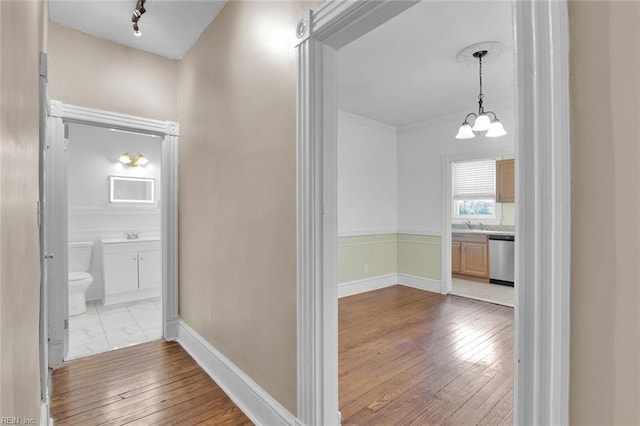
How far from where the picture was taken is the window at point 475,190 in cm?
625

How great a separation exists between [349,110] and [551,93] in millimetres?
4029

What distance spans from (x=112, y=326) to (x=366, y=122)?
4256 millimetres

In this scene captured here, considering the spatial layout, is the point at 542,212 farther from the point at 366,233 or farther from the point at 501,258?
the point at 501,258

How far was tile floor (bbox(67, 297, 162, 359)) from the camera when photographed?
2943 millimetres

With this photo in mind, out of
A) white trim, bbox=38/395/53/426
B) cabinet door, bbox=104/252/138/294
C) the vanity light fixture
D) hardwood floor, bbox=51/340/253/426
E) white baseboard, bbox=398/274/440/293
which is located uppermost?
the vanity light fixture

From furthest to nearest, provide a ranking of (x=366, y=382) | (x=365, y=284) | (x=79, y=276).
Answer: (x=365, y=284) → (x=79, y=276) → (x=366, y=382)

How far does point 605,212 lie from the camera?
71 cm

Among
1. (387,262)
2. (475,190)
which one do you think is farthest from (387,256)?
(475,190)

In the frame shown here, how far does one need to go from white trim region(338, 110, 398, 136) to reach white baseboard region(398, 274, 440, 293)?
2.45 m

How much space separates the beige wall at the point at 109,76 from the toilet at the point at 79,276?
7.31 ft

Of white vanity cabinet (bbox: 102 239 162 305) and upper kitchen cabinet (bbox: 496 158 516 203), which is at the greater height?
upper kitchen cabinet (bbox: 496 158 516 203)

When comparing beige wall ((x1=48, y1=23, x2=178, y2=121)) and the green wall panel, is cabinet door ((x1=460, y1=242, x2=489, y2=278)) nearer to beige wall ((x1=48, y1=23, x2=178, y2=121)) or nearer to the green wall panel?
the green wall panel

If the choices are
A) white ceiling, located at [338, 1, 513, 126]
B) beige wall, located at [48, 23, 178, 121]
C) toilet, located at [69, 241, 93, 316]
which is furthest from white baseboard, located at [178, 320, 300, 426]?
white ceiling, located at [338, 1, 513, 126]

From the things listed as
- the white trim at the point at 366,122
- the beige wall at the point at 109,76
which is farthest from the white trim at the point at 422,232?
the beige wall at the point at 109,76
